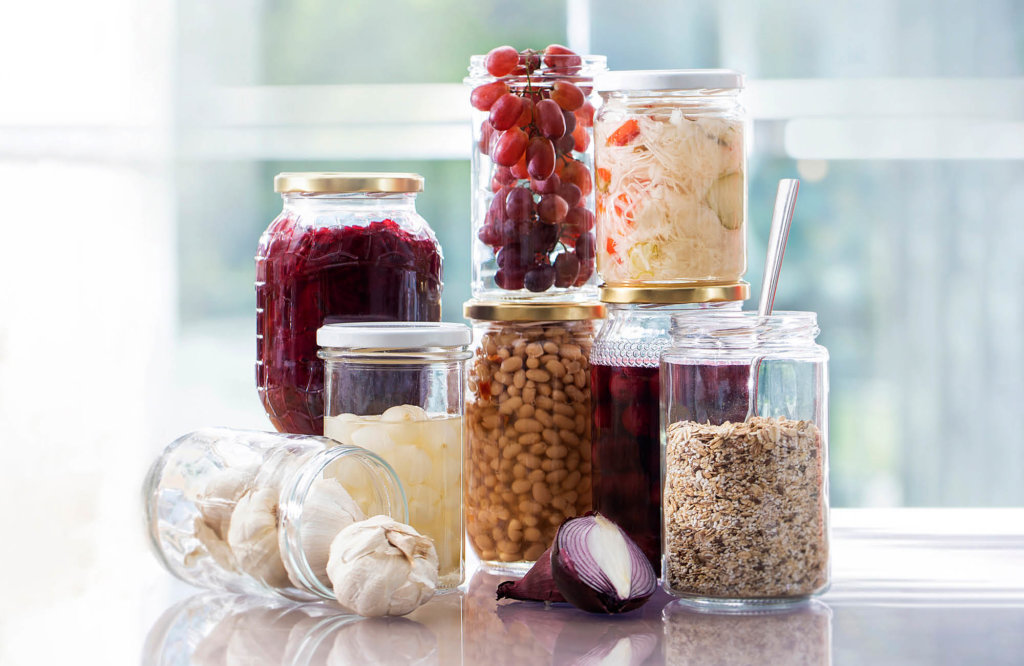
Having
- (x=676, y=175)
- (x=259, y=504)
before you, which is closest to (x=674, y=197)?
(x=676, y=175)

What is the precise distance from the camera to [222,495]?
0.77m

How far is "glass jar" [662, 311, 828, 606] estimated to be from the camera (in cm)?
72

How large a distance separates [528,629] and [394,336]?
21 centimetres

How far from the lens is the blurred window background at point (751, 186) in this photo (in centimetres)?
296

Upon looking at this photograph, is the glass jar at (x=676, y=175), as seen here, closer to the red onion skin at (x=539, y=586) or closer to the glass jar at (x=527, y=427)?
the glass jar at (x=527, y=427)

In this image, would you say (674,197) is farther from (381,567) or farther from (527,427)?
(381,567)

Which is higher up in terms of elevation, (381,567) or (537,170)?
(537,170)

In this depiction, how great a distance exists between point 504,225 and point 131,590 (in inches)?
15.2

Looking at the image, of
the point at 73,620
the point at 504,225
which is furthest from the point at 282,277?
the point at 73,620

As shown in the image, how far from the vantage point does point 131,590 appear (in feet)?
2.78

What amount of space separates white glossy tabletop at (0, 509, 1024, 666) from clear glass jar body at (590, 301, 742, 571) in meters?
0.06

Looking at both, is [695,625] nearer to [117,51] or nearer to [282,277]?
[282,277]

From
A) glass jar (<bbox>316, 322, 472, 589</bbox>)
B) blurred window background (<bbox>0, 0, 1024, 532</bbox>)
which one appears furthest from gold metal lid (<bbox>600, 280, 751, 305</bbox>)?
blurred window background (<bbox>0, 0, 1024, 532</bbox>)

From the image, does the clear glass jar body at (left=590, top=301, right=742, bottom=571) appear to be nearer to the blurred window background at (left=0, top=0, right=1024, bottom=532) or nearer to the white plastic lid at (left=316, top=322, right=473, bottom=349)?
the white plastic lid at (left=316, top=322, right=473, bottom=349)
